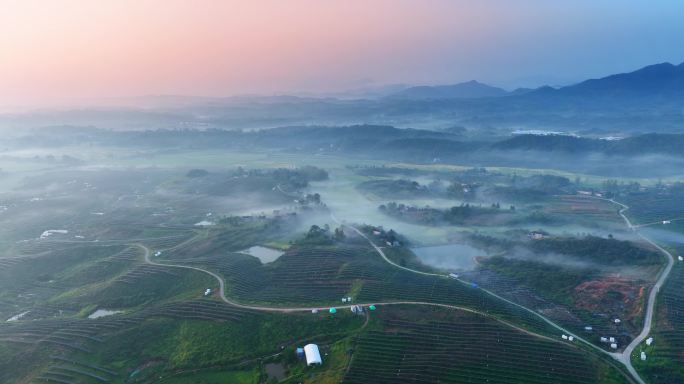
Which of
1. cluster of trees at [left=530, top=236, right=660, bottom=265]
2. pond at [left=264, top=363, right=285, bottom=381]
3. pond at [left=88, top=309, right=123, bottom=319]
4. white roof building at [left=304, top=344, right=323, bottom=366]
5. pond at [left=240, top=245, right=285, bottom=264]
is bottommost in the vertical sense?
pond at [left=88, top=309, right=123, bottom=319]

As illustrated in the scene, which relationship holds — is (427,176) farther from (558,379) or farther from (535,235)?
(558,379)

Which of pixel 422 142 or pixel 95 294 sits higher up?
pixel 422 142

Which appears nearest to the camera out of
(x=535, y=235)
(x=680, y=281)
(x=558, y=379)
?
(x=558, y=379)

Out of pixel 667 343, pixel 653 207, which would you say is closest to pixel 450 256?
pixel 667 343

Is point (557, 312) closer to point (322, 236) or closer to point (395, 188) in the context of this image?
point (322, 236)

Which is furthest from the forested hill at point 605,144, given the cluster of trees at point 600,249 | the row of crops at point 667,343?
the row of crops at point 667,343

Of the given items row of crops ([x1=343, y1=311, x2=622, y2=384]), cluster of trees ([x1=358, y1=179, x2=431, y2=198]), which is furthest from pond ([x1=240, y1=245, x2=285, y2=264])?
cluster of trees ([x1=358, y1=179, x2=431, y2=198])

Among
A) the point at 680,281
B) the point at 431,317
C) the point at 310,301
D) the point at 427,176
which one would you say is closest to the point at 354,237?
the point at 310,301

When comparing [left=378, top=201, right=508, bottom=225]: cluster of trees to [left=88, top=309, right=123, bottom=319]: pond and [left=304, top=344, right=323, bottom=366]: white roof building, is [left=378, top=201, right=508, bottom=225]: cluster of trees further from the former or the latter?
[left=88, top=309, right=123, bottom=319]: pond
